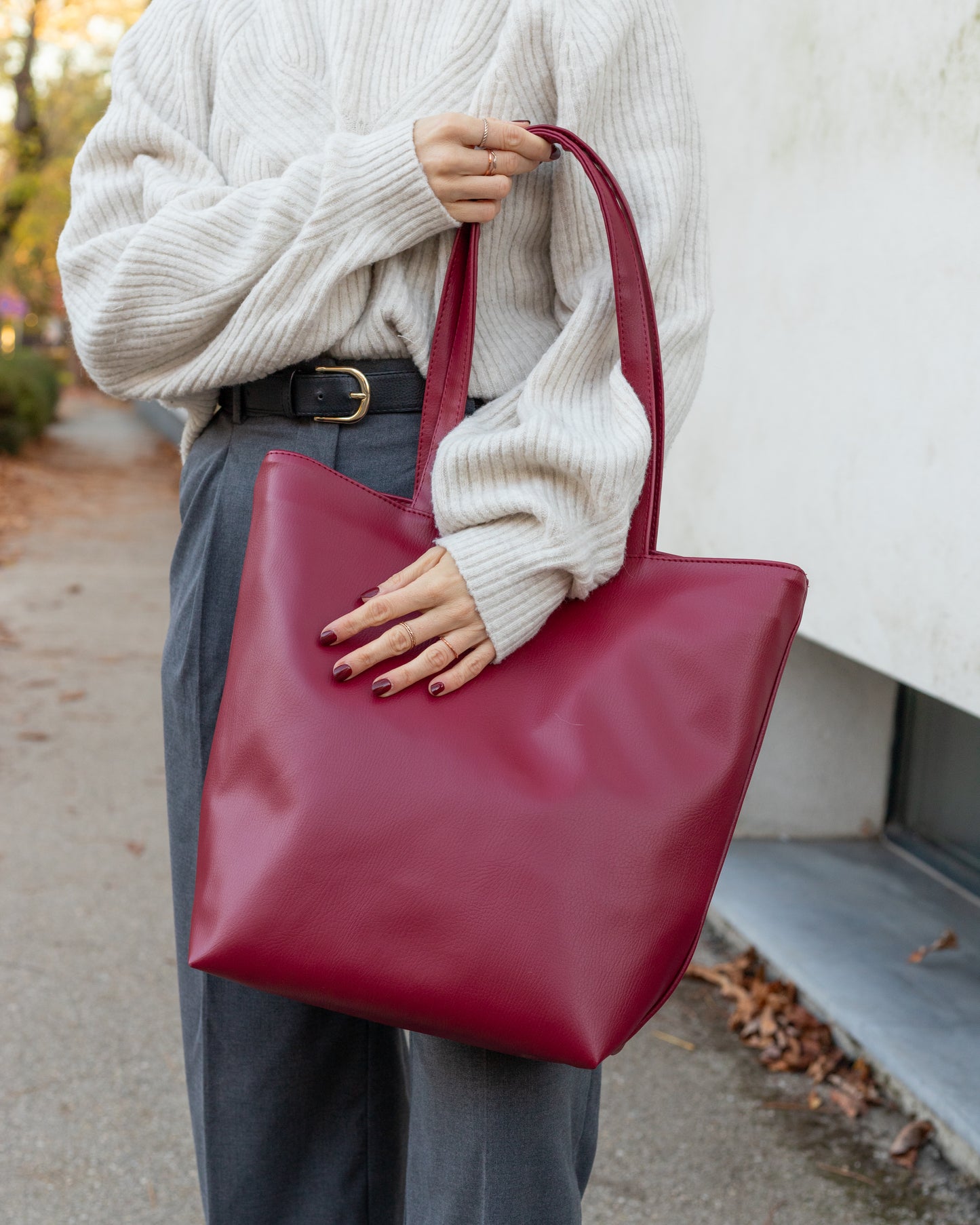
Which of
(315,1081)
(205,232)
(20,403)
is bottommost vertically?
(20,403)

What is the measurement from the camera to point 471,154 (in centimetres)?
124

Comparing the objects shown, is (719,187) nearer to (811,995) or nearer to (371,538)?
(811,995)

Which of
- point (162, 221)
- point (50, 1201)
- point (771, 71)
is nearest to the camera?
point (162, 221)

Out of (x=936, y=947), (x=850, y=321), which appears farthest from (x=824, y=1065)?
(x=850, y=321)

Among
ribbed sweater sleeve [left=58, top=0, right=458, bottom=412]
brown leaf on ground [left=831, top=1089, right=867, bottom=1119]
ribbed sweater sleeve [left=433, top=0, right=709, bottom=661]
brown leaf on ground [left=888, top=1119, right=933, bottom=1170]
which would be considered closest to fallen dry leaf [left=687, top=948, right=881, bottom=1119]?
brown leaf on ground [left=831, top=1089, right=867, bottom=1119]

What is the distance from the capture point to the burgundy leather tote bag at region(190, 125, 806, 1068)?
1.06 m

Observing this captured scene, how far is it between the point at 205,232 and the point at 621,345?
48 cm

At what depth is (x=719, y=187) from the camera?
3205 mm

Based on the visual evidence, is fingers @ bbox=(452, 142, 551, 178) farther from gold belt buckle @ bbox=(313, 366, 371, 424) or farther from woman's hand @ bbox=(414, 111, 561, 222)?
gold belt buckle @ bbox=(313, 366, 371, 424)

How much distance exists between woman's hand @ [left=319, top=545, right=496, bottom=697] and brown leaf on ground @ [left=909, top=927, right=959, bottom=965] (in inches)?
78.9

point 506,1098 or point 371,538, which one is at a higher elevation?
point 371,538

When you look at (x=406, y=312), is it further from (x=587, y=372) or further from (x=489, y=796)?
(x=489, y=796)

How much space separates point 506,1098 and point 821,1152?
1314 millimetres

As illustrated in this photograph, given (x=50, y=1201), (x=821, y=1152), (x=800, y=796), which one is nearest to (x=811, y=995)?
(x=821, y=1152)
